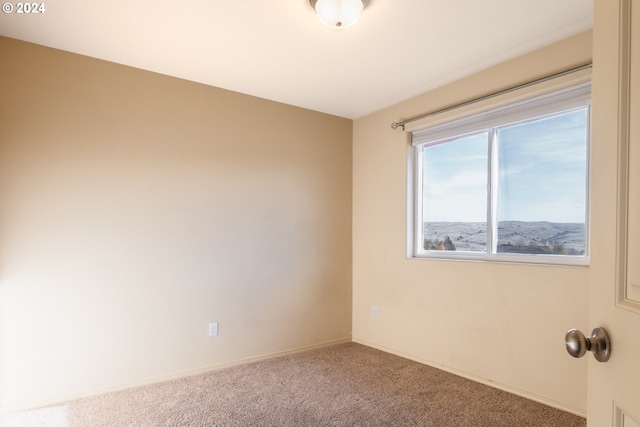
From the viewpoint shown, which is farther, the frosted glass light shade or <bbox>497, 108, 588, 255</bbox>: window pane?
<bbox>497, 108, 588, 255</bbox>: window pane

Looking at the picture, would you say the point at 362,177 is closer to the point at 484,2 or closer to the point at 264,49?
the point at 264,49

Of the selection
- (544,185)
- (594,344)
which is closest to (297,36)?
(544,185)

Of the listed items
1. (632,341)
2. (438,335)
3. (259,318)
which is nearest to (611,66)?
(632,341)

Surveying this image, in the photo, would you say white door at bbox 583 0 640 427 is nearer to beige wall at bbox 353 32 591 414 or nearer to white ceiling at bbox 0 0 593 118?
white ceiling at bbox 0 0 593 118

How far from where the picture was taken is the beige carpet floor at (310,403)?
7.15 ft

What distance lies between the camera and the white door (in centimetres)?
64

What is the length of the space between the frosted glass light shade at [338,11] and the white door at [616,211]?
139 cm

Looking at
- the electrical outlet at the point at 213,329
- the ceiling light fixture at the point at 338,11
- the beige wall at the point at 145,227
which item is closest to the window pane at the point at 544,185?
the ceiling light fixture at the point at 338,11

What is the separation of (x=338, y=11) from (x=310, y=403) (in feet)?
7.89

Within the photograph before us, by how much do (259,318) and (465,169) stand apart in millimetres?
2209

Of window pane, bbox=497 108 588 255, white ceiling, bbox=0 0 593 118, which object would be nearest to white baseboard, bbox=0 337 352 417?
window pane, bbox=497 108 588 255

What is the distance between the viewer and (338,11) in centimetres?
194

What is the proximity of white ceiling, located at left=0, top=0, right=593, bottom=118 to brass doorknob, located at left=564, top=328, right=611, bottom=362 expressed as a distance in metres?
1.86

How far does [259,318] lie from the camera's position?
129 inches
